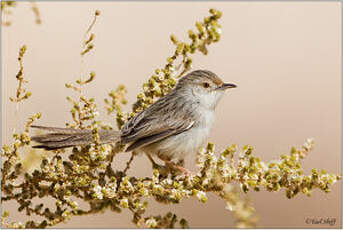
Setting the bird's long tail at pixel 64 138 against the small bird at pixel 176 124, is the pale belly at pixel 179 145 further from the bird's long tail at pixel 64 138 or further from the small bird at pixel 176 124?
the bird's long tail at pixel 64 138

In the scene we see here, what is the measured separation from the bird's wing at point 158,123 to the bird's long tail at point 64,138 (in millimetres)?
344

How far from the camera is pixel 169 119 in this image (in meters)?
4.18

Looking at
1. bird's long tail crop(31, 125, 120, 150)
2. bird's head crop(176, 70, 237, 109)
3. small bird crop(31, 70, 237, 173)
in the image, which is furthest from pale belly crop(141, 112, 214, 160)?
bird's long tail crop(31, 125, 120, 150)

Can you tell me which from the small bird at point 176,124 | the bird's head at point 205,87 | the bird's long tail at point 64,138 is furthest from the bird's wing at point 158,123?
the bird's long tail at point 64,138

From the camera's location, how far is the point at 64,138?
10.1ft

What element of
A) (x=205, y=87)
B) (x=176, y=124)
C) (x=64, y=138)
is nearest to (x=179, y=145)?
(x=176, y=124)

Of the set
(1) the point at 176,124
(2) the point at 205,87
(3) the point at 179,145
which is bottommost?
(3) the point at 179,145

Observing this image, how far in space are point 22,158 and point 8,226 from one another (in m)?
0.47

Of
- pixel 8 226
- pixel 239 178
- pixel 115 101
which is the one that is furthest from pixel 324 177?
pixel 8 226

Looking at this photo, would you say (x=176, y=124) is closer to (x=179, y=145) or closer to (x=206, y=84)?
(x=179, y=145)

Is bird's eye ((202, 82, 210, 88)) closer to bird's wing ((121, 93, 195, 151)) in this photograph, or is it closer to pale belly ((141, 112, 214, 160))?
bird's wing ((121, 93, 195, 151))

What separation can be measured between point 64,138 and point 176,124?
1.37 m

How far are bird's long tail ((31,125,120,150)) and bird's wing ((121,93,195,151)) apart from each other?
34 cm

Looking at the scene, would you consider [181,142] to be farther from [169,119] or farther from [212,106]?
[212,106]
